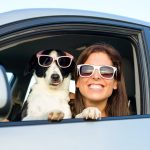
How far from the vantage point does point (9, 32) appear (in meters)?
3.12

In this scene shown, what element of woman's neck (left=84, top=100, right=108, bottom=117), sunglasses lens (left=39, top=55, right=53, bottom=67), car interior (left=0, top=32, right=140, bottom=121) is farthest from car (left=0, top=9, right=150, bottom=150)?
woman's neck (left=84, top=100, right=108, bottom=117)

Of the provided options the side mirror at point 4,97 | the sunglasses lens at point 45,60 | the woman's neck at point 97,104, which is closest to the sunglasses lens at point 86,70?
the woman's neck at point 97,104

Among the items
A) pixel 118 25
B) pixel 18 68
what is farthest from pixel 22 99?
pixel 118 25

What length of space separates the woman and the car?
0.09 metres

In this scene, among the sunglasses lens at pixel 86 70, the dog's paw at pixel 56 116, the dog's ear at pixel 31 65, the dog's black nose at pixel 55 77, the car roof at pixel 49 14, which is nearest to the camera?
the dog's paw at pixel 56 116

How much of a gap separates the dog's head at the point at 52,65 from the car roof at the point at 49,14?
0.41 m

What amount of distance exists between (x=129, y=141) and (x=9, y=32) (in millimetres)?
930

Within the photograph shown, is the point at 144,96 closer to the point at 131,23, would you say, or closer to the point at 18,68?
the point at 131,23

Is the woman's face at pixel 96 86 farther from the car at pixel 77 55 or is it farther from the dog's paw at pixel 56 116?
the dog's paw at pixel 56 116

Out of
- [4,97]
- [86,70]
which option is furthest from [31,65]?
[4,97]

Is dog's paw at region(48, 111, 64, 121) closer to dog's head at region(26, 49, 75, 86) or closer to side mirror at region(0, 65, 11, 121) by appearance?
side mirror at region(0, 65, 11, 121)

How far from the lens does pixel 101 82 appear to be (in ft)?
11.8

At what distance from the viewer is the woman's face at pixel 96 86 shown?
11.8 feet

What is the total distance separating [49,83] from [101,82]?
23.8 inches
